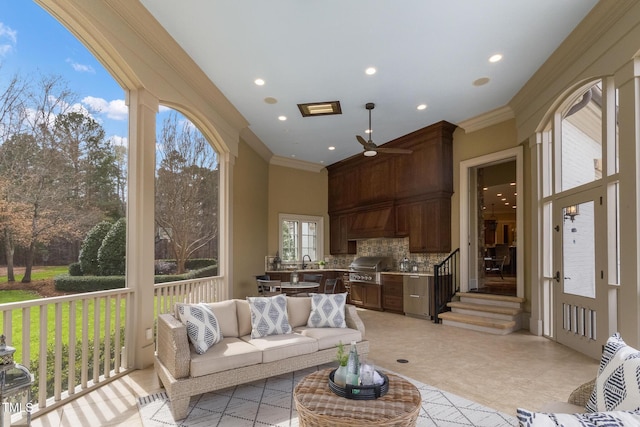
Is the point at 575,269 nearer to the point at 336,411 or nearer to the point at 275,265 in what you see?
the point at 336,411

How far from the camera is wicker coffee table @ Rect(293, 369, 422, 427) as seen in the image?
6.60ft

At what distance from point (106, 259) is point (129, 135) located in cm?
139

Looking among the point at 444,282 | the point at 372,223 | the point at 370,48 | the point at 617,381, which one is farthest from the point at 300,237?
the point at 617,381

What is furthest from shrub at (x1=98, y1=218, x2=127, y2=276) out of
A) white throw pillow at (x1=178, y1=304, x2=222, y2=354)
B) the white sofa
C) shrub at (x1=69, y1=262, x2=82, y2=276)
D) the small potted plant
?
the small potted plant

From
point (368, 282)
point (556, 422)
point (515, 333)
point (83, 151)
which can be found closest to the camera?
point (556, 422)

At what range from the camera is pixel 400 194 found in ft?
25.1

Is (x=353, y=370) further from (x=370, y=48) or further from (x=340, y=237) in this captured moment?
(x=340, y=237)

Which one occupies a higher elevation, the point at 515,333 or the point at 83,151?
the point at 83,151

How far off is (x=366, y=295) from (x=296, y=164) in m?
3.78

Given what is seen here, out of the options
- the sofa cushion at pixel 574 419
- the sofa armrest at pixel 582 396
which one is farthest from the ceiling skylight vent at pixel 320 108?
the sofa cushion at pixel 574 419

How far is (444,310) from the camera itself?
6.61m

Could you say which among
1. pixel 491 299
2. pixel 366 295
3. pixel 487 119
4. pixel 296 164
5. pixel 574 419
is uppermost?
pixel 487 119

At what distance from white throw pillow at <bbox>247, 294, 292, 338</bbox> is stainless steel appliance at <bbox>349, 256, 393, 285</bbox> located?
4.22m

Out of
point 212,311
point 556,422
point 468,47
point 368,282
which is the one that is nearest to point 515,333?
point 368,282
